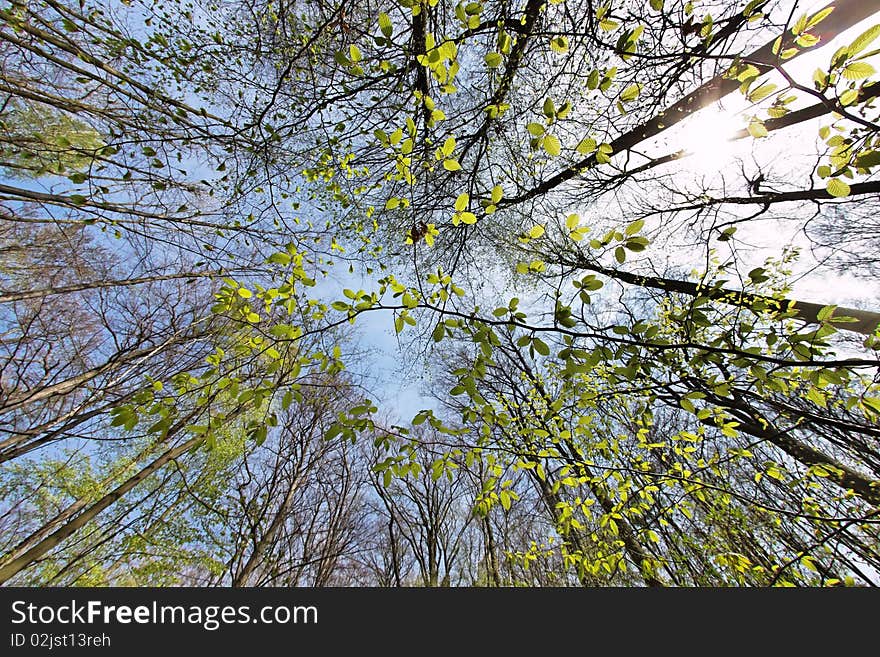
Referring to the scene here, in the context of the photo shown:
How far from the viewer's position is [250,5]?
3.07 meters

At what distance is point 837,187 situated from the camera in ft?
3.82

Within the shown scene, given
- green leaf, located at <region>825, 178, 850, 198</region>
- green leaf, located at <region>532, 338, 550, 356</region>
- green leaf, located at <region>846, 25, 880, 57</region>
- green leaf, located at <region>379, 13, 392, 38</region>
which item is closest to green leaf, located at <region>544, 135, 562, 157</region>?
green leaf, located at <region>532, 338, 550, 356</region>

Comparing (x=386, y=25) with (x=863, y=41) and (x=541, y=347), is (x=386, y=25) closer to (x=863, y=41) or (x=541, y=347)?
(x=541, y=347)

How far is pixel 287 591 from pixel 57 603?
1.27 m

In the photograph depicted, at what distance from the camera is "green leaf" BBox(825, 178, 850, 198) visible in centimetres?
115

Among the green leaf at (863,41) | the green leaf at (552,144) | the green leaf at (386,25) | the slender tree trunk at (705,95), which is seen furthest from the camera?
the slender tree trunk at (705,95)

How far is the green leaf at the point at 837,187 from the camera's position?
1154mm

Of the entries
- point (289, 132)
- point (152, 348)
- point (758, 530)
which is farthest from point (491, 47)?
point (152, 348)

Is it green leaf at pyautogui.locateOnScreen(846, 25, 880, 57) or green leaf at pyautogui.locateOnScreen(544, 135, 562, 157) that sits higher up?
green leaf at pyautogui.locateOnScreen(544, 135, 562, 157)

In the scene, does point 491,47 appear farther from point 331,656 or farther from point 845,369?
point 331,656

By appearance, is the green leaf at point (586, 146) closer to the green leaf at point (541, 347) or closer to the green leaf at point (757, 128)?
the green leaf at point (757, 128)

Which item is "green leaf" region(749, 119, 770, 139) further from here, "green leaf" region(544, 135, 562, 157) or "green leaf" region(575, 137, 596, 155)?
"green leaf" region(544, 135, 562, 157)

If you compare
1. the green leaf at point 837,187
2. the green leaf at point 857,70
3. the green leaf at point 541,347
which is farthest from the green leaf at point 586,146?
the green leaf at point 837,187

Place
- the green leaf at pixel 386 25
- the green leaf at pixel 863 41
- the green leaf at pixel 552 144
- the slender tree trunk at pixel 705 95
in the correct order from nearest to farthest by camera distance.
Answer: the green leaf at pixel 863 41
the green leaf at pixel 552 144
the green leaf at pixel 386 25
the slender tree trunk at pixel 705 95
